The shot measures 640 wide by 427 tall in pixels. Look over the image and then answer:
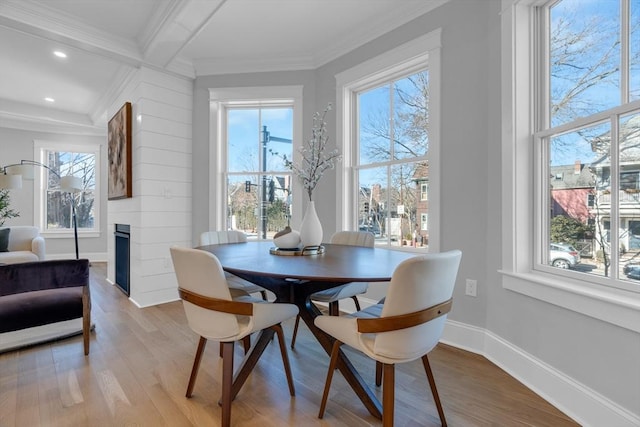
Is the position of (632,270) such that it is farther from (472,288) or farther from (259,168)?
(259,168)

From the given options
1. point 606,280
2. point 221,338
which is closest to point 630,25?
point 606,280

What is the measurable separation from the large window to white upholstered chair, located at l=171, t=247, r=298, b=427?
1686 mm

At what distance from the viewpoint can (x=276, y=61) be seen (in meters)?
3.45

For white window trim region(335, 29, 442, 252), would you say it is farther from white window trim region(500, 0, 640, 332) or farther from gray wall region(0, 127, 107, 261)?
gray wall region(0, 127, 107, 261)

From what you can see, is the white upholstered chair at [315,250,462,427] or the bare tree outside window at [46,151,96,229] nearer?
the white upholstered chair at [315,250,462,427]

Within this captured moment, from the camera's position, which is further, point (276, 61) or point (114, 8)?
point (276, 61)

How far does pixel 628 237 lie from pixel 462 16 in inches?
72.9

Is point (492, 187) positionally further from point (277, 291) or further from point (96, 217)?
point (96, 217)

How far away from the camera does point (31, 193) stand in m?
5.52

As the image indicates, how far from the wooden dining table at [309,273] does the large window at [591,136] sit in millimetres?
A: 957

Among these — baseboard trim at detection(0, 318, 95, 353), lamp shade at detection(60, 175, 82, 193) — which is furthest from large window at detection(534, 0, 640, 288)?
lamp shade at detection(60, 175, 82, 193)

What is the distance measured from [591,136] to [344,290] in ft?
5.44

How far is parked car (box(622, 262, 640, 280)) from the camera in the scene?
1396 millimetres

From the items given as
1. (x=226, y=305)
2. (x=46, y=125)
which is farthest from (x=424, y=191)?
(x=46, y=125)
